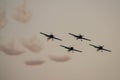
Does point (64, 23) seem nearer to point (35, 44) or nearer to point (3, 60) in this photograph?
point (35, 44)

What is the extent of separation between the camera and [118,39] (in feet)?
9.50

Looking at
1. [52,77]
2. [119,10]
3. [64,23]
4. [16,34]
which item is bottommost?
[52,77]

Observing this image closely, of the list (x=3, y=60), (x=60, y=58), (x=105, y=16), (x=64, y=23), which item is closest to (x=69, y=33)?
(x=64, y=23)

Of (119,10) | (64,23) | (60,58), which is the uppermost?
(119,10)

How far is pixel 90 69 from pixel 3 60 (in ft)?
3.90

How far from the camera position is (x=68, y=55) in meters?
2.86

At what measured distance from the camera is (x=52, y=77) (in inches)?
113

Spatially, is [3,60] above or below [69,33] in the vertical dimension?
below

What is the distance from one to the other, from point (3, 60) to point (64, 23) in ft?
3.20

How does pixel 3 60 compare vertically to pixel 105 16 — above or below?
below

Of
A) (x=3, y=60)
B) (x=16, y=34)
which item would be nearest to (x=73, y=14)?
(x=16, y=34)

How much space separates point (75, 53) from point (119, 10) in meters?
0.83

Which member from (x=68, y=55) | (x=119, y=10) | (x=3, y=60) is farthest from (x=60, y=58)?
(x=119, y=10)

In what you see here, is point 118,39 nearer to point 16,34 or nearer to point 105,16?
point 105,16
